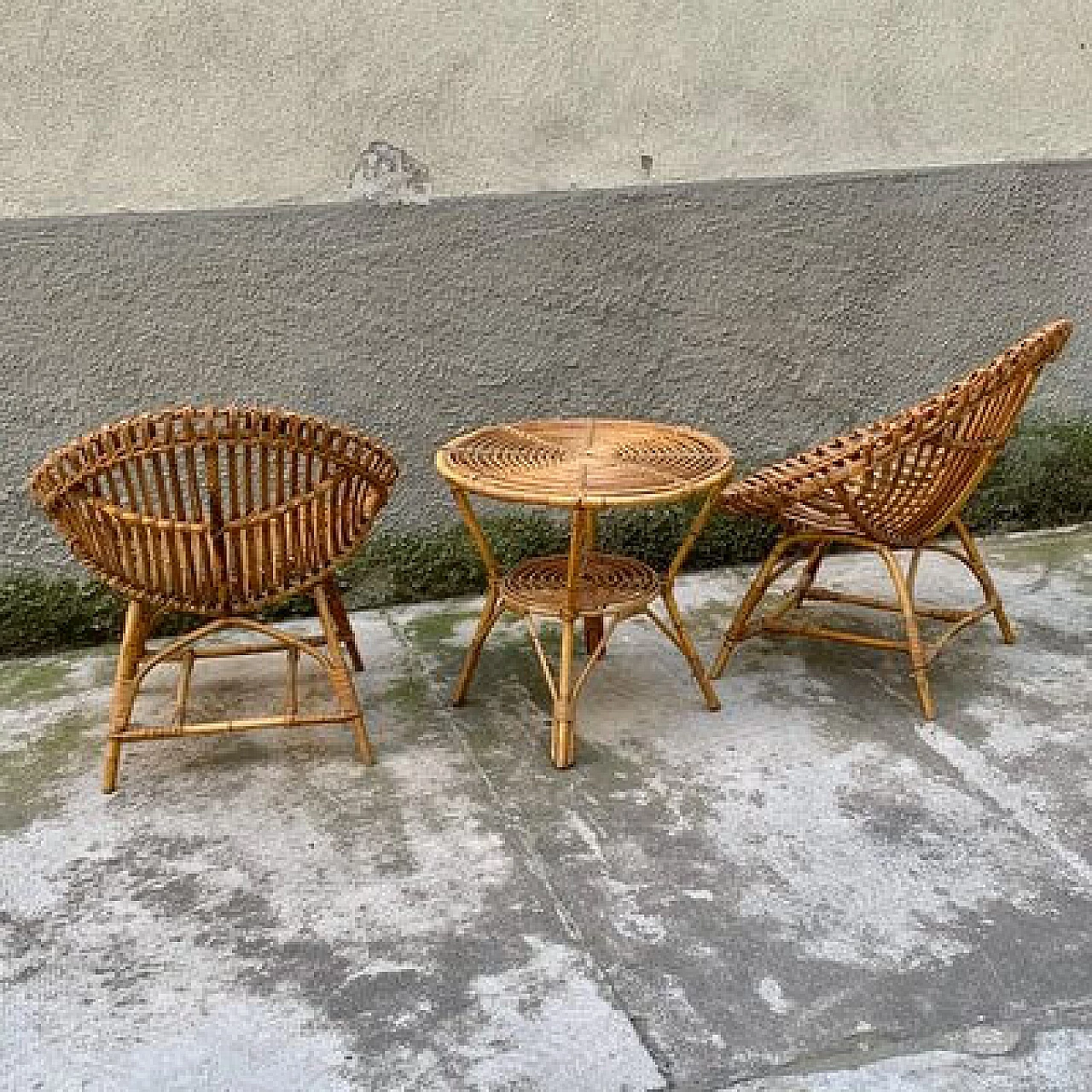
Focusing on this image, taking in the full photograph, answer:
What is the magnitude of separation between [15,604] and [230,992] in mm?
1970

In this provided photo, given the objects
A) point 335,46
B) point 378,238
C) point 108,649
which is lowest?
point 108,649

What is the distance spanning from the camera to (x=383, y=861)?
287cm

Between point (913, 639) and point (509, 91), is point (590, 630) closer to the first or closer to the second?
point (913, 639)

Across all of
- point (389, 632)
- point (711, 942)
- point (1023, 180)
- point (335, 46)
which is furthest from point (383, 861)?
point (1023, 180)

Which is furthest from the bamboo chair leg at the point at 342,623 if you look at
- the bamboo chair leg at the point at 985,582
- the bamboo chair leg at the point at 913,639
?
the bamboo chair leg at the point at 985,582

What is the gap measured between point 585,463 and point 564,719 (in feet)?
2.02

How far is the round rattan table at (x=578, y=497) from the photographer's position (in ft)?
10.5

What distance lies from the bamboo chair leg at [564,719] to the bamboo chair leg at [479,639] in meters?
0.26

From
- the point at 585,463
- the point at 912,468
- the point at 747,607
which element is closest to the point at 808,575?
the point at 747,607

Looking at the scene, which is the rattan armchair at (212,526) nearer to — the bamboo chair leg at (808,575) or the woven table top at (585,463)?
the woven table top at (585,463)

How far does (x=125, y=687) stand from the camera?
3.21 metres

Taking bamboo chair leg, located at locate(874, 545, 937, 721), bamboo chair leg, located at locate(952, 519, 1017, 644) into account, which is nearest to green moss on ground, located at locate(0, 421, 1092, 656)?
bamboo chair leg, located at locate(952, 519, 1017, 644)

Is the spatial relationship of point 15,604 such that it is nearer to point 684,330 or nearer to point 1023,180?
point 684,330

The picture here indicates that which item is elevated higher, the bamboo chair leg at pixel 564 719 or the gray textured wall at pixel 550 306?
the gray textured wall at pixel 550 306
